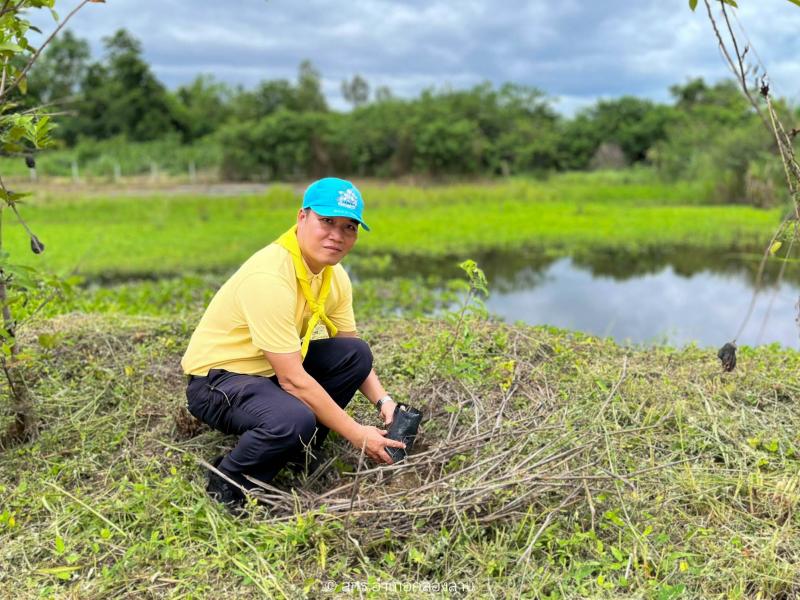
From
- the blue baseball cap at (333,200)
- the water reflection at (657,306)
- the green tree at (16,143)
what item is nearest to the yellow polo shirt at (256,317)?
the blue baseball cap at (333,200)

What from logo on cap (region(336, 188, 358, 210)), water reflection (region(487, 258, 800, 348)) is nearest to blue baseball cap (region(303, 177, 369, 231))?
logo on cap (region(336, 188, 358, 210))

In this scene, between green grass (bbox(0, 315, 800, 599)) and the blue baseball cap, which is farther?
the blue baseball cap

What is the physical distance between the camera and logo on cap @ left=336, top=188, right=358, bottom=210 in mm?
2223

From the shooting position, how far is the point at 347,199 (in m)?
2.23

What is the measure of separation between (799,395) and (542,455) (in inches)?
61.8

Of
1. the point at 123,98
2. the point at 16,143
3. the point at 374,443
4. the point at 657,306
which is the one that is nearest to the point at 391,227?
the point at 657,306

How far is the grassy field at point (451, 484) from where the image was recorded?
6.57 feet

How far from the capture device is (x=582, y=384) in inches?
121

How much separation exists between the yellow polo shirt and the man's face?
3.3 inches

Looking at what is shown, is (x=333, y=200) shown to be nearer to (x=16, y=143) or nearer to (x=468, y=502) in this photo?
(x=468, y=502)

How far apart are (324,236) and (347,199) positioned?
0.15 m

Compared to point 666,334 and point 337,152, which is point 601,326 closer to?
point 666,334

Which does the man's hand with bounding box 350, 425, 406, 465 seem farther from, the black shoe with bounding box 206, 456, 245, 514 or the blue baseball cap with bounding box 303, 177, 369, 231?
the blue baseball cap with bounding box 303, 177, 369, 231

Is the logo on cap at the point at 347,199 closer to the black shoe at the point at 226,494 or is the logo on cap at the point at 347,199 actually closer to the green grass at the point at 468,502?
the green grass at the point at 468,502
